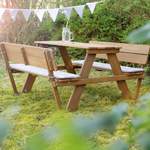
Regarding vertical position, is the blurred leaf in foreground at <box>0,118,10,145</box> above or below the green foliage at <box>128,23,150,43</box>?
below

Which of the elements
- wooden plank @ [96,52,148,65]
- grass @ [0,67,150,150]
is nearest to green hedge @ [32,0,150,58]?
grass @ [0,67,150,150]

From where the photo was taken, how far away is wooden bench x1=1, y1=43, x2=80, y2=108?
498 cm

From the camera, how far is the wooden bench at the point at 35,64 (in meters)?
4.98

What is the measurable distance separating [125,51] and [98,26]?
3142 millimetres

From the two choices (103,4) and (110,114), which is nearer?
(110,114)

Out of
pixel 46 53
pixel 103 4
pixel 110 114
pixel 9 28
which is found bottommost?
pixel 9 28

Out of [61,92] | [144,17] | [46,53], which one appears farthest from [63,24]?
[46,53]

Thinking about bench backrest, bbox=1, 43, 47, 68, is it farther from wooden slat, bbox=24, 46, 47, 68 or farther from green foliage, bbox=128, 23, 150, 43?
green foliage, bbox=128, 23, 150, 43

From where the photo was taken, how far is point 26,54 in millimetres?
5668

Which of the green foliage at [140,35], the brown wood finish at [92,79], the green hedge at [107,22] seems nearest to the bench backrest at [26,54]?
the brown wood finish at [92,79]

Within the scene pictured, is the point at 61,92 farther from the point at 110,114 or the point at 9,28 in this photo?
the point at 110,114

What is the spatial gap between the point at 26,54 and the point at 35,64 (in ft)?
0.84

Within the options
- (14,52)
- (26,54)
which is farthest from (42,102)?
(14,52)

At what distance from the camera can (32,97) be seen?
20.3 ft
